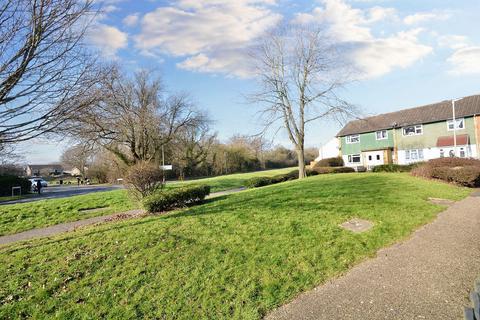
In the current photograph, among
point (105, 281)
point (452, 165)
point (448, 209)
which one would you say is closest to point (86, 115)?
point (105, 281)

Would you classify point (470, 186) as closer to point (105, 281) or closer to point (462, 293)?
point (462, 293)

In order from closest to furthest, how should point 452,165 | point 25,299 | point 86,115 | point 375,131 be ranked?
point 25,299, point 86,115, point 452,165, point 375,131

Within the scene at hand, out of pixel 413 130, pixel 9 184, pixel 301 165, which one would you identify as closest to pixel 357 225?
pixel 301 165

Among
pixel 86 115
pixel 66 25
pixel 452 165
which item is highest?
pixel 66 25

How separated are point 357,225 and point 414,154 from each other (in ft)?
109

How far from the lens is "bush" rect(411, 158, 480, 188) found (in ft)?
56.0

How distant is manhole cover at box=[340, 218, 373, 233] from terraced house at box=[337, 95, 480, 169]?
21755 mm

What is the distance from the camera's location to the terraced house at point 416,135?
1249 inches

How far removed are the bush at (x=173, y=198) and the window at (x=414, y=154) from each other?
32004mm

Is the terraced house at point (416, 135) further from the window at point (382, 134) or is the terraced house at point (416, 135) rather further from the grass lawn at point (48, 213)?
the grass lawn at point (48, 213)

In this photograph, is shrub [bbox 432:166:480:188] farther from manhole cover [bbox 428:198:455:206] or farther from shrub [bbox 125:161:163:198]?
shrub [bbox 125:161:163:198]

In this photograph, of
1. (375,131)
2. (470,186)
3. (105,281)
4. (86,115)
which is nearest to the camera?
(105,281)

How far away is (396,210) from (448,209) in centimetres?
247

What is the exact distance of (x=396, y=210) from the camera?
9.68m
